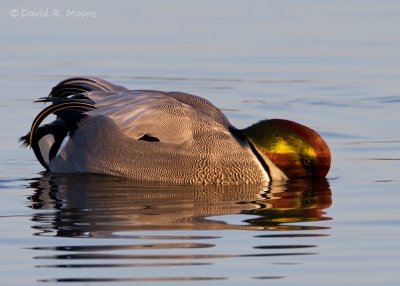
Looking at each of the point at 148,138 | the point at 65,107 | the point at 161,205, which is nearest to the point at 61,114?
the point at 65,107

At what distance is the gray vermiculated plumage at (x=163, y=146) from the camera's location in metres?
12.3

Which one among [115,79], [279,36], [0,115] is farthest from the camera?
[279,36]

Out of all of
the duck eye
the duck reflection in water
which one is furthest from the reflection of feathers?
the duck reflection in water

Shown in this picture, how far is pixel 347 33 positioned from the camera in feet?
63.6

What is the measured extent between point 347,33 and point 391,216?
8.94 meters

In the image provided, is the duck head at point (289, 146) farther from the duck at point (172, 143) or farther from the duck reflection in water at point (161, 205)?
the duck reflection in water at point (161, 205)

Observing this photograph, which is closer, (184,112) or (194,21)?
(184,112)

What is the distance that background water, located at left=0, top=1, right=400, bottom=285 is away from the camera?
9.12 meters

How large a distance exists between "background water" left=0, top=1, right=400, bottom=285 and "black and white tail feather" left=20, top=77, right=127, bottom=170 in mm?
271

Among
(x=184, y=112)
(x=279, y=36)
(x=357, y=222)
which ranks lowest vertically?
(x=357, y=222)

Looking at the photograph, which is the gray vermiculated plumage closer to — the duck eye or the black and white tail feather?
the duck eye

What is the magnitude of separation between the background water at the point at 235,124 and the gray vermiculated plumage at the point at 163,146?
195 millimetres

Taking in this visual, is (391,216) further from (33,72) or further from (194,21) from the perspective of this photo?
(194,21)

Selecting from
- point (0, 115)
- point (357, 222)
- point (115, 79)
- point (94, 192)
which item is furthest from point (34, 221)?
point (115, 79)
